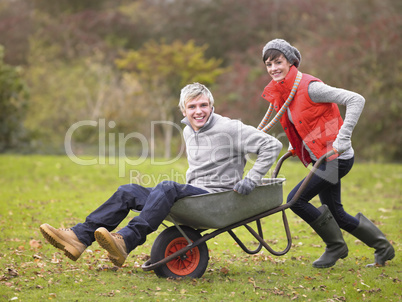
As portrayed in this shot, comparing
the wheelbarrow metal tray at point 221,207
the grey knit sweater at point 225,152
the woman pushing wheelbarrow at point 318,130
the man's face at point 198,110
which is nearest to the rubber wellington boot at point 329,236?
the woman pushing wheelbarrow at point 318,130

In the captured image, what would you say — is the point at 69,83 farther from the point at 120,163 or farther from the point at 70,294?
the point at 70,294

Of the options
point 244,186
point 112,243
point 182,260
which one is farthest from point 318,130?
point 112,243

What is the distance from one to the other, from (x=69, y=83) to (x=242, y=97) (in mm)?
6487

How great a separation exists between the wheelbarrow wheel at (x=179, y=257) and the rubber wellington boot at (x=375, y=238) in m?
1.32

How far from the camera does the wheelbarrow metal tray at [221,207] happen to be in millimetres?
3471

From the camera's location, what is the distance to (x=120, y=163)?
12102 mm

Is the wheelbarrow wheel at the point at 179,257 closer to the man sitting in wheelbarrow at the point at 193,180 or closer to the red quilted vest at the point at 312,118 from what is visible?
the man sitting in wheelbarrow at the point at 193,180

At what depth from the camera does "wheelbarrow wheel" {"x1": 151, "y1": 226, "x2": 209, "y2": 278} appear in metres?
3.64

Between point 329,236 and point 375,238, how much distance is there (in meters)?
0.39

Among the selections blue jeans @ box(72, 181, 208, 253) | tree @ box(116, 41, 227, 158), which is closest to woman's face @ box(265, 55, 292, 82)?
blue jeans @ box(72, 181, 208, 253)

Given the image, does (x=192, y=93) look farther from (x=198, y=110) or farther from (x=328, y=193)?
(x=328, y=193)

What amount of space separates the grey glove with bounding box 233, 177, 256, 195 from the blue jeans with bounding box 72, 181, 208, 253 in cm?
29

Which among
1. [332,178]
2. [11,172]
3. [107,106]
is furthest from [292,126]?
[107,106]

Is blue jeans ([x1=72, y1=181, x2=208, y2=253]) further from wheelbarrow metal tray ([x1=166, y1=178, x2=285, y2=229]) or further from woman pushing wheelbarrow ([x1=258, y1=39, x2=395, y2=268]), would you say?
woman pushing wheelbarrow ([x1=258, y1=39, x2=395, y2=268])
